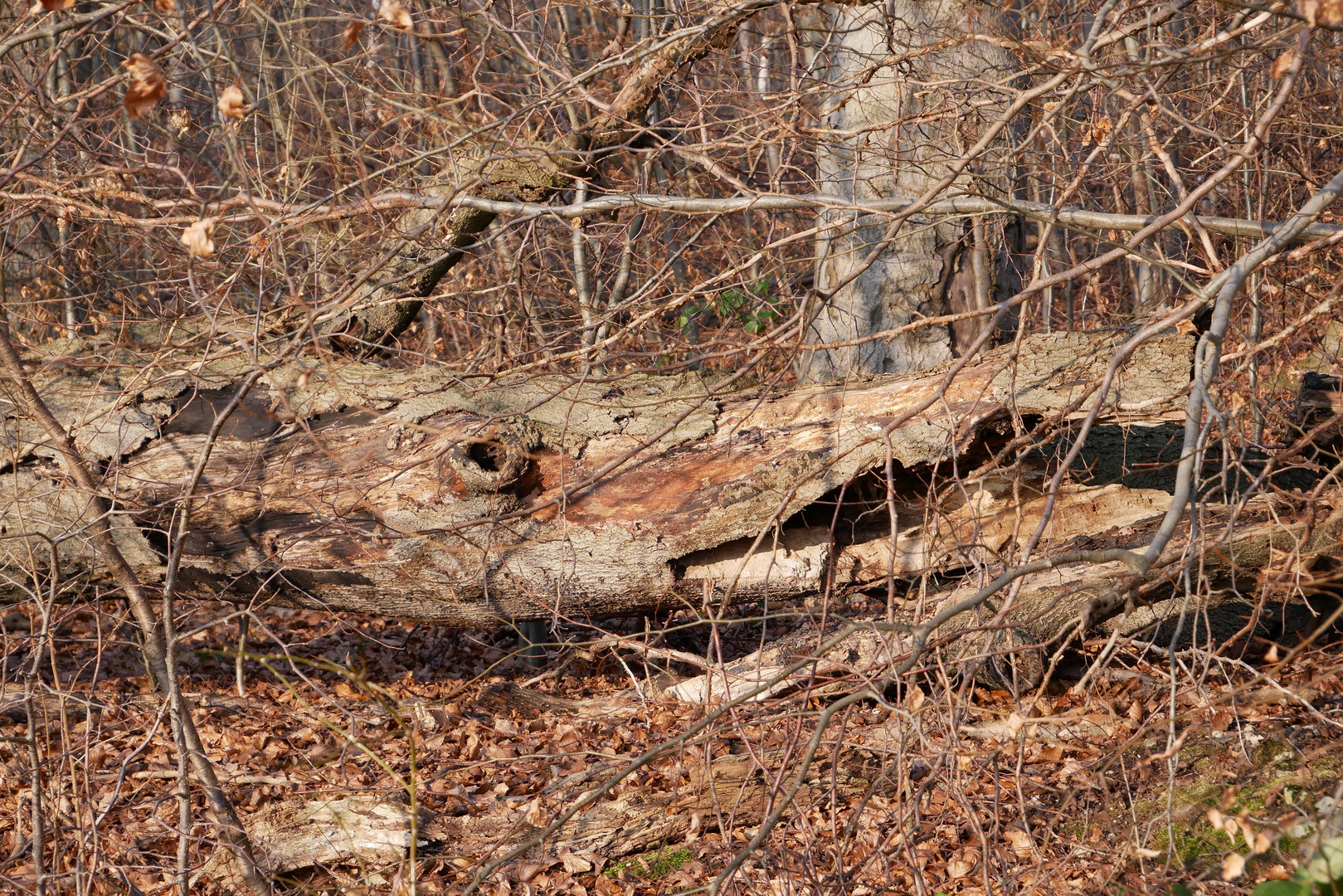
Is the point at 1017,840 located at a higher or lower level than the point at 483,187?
lower

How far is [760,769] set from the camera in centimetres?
382

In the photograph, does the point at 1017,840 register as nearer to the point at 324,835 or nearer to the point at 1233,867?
the point at 1233,867

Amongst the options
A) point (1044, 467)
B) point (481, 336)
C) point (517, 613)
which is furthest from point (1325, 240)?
point (481, 336)

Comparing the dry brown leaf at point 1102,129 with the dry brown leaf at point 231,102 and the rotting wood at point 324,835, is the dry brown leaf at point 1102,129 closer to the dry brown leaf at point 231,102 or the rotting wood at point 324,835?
the dry brown leaf at point 231,102

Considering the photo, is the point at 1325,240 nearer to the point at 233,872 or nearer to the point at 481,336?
the point at 233,872

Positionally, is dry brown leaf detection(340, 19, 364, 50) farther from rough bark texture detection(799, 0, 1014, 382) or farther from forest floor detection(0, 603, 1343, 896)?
rough bark texture detection(799, 0, 1014, 382)

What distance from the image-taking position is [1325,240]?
2973mm

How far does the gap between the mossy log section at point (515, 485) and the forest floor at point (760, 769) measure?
45 centimetres

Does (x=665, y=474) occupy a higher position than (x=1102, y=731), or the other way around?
(x=665, y=474)

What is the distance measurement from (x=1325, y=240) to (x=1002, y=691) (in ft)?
7.71

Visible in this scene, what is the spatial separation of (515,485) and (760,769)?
58.4 inches

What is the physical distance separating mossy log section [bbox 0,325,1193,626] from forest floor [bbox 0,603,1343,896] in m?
0.45

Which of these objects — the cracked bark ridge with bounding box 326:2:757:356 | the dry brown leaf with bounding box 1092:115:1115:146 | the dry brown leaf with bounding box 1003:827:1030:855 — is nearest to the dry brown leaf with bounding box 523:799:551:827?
the dry brown leaf with bounding box 1003:827:1030:855

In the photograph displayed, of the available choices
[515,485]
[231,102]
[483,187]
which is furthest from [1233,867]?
[483,187]
